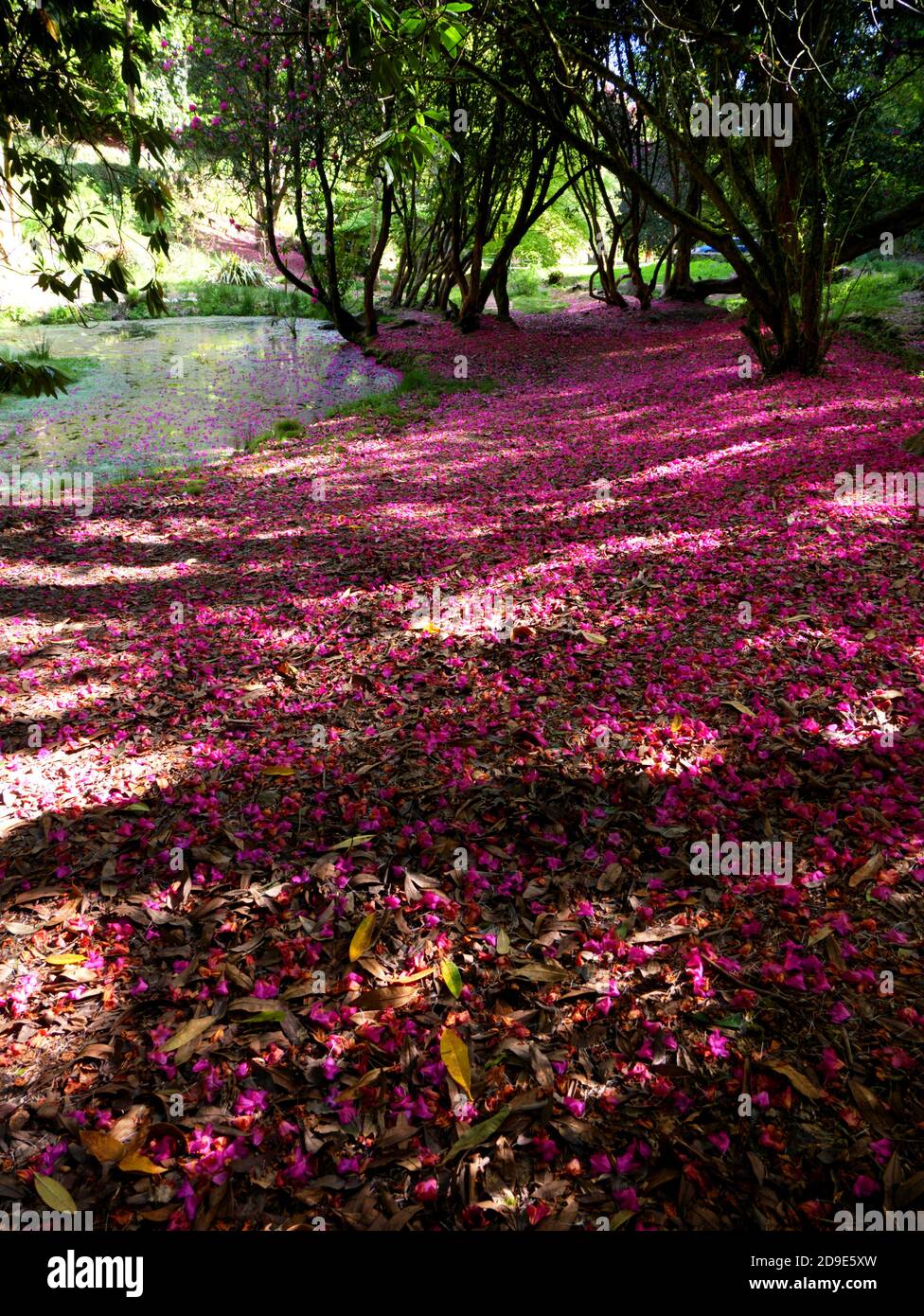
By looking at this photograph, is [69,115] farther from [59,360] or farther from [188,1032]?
[59,360]

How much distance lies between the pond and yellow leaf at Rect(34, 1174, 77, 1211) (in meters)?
10.5

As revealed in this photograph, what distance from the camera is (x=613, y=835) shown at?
3594mm

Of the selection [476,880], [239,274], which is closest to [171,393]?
[476,880]

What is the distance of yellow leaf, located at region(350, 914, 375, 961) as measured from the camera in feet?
10.0

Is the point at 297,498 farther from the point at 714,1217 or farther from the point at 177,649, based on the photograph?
the point at 714,1217

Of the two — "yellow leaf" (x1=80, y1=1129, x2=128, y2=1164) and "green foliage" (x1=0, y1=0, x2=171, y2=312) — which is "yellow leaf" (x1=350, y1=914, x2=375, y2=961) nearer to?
"yellow leaf" (x1=80, y1=1129, x2=128, y2=1164)

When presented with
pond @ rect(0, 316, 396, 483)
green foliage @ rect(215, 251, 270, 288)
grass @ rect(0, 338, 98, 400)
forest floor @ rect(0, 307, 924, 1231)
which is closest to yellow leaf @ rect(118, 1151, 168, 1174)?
forest floor @ rect(0, 307, 924, 1231)

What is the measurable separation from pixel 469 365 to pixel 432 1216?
17607 millimetres

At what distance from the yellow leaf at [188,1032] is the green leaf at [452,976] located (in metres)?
0.90

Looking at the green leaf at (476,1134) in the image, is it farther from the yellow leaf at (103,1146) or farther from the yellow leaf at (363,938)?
the yellow leaf at (103,1146)

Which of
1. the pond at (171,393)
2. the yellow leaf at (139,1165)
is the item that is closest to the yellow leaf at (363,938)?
the yellow leaf at (139,1165)

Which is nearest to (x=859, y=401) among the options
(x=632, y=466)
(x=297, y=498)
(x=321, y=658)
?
(x=632, y=466)

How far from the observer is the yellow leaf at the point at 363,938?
305 cm
